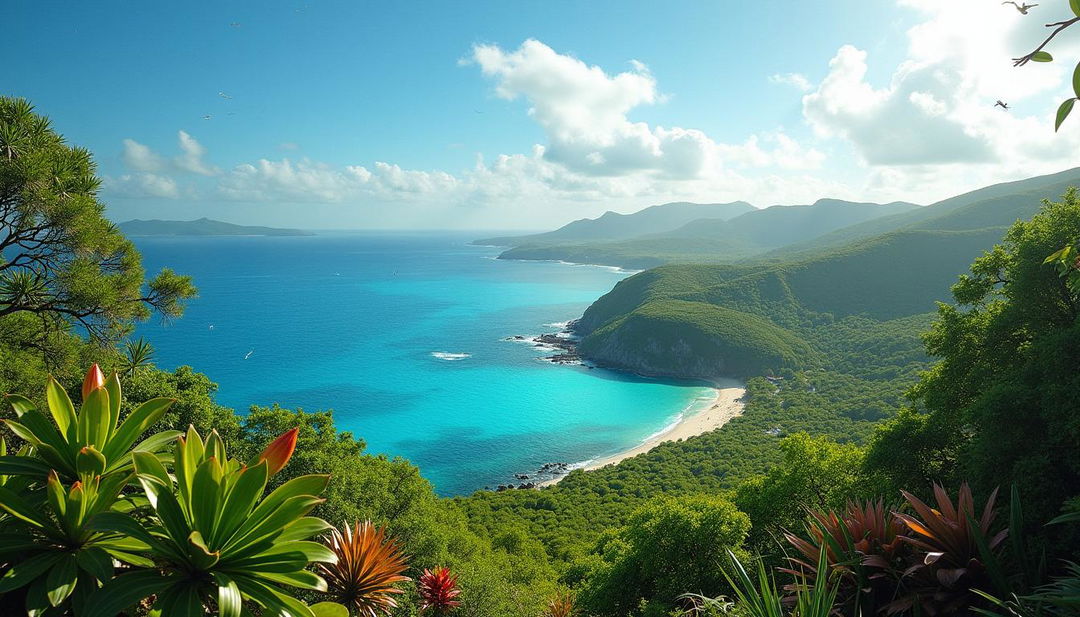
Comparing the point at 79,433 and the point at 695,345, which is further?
the point at 695,345

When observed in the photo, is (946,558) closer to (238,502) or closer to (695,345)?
(238,502)

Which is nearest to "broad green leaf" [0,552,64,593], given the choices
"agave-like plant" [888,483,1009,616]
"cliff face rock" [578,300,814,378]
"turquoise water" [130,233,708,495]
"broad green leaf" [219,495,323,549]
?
"broad green leaf" [219,495,323,549]

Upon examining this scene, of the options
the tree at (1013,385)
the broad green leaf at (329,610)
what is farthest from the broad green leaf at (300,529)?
the tree at (1013,385)

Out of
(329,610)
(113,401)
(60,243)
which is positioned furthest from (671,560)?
(60,243)

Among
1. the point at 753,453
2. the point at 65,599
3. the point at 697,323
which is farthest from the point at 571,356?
the point at 65,599

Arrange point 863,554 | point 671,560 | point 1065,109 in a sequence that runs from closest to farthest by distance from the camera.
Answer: point 1065,109 < point 863,554 < point 671,560

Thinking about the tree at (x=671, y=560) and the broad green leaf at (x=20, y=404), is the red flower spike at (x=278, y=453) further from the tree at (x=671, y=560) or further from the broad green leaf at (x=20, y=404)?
the tree at (x=671, y=560)

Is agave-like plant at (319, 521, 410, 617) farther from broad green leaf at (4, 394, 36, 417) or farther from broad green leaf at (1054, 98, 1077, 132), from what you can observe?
broad green leaf at (1054, 98, 1077, 132)
